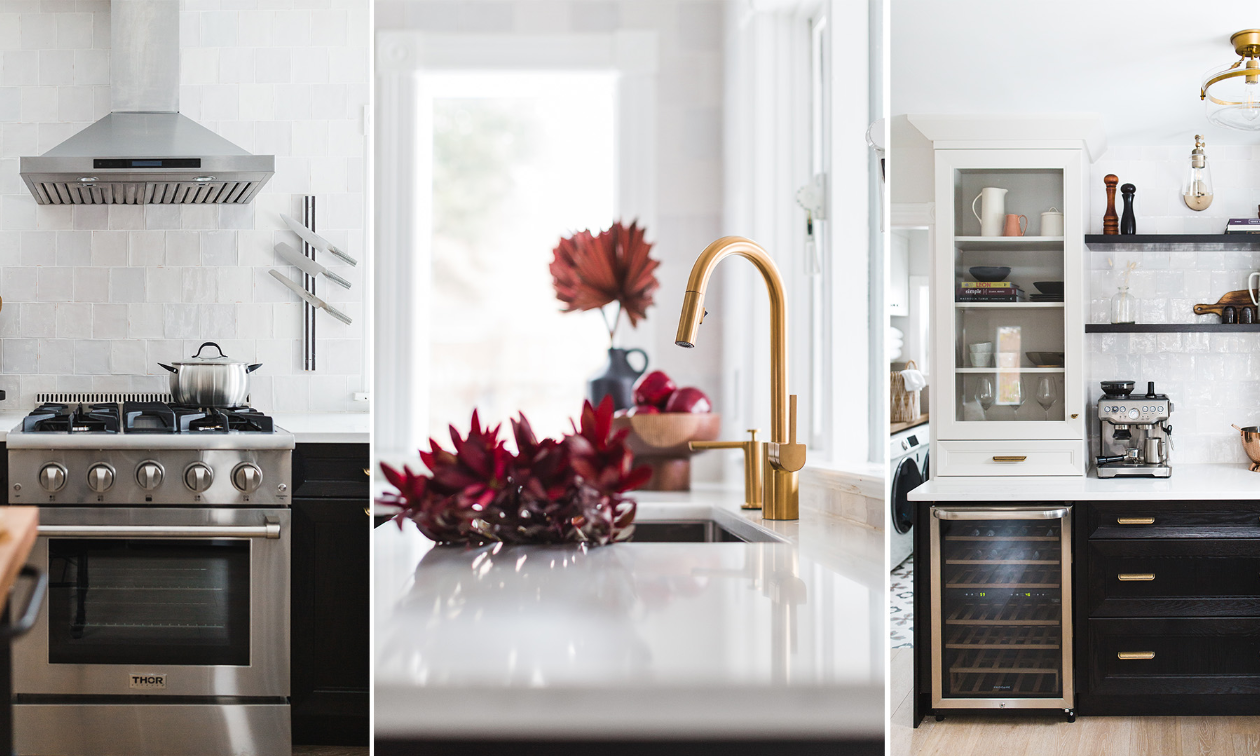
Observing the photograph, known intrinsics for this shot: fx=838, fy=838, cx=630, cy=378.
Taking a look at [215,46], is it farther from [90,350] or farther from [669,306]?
[669,306]

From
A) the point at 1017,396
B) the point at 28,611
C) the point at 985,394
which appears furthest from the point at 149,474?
the point at 1017,396

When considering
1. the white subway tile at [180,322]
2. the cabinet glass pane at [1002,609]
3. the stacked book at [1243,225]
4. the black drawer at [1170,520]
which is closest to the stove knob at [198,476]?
the white subway tile at [180,322]

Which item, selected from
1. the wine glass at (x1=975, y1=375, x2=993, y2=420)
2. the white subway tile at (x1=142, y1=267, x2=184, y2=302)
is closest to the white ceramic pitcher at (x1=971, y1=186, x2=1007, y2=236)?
the wine glass at (x1=975, y1=375, x2=993, y2=420)

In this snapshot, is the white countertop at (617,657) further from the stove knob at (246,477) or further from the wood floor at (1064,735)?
the wood floor at (1064,735)

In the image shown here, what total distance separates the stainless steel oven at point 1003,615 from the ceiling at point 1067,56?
128cm

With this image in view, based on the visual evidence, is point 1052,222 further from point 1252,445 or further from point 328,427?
point 328,427

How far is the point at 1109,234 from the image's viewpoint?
296cm

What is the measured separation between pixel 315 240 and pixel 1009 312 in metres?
2.15

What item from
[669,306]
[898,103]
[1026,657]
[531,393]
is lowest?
[1026,657]

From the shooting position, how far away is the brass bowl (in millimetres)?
2988

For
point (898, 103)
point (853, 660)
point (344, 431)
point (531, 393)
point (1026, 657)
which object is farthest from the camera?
point (898, 103)

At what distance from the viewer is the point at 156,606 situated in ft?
6.39

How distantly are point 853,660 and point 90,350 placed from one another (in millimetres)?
2597

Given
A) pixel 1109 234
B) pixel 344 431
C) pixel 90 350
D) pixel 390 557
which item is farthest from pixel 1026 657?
pixel 90 350
